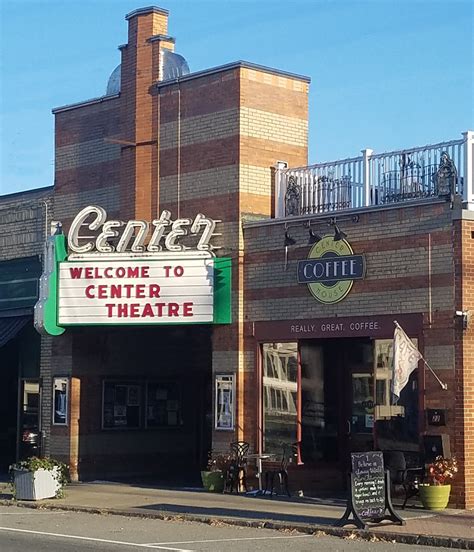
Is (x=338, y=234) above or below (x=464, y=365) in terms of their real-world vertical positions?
above

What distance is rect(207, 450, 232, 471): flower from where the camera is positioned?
2189cm

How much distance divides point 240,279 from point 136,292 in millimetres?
2270

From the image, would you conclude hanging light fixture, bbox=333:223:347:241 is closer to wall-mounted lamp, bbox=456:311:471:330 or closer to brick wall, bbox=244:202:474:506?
brick wall, bbox=244:202:474:506

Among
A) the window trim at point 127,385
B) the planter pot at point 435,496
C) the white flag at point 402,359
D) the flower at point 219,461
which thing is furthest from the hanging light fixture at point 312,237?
the window trim at point 127,385

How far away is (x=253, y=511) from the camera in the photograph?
18406 mm

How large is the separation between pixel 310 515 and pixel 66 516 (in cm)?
428

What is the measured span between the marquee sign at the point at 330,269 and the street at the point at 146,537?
5.33m

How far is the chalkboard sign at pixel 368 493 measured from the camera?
16.2 meters

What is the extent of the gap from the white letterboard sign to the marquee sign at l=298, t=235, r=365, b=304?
2303 mm

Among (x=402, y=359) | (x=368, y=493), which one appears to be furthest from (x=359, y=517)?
(x=402, y=359)

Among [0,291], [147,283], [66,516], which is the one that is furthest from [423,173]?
[0,291]

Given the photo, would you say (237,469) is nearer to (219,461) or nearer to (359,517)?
(219,461)

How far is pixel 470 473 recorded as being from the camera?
60.8 feet

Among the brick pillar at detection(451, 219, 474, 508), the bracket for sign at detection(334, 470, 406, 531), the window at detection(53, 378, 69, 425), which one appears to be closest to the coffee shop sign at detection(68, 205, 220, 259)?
the window at detection(53, 378, 69, 425)
